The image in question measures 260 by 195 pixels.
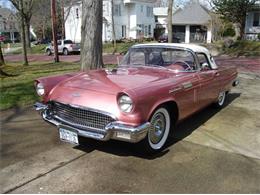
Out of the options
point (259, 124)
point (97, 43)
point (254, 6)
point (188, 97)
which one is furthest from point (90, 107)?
point (254, 6)

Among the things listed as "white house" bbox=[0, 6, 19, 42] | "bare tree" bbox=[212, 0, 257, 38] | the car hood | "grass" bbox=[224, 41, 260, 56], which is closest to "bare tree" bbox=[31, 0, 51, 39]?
"white house" bbox=[0, 6, 19, 42]

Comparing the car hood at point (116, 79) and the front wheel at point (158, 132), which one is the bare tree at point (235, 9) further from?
the front wheel at point (158, 132)

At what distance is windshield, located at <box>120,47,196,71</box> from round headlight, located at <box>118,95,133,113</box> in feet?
5.62

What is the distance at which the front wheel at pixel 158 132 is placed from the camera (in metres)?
4.27

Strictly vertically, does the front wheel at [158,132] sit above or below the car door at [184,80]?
below

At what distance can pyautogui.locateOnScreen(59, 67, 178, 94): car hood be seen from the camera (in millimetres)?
4293

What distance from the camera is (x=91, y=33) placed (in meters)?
8.90

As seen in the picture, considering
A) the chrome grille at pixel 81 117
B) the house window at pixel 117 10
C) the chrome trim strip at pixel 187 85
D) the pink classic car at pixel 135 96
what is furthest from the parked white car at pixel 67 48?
the chrome grille at pixel 81 117

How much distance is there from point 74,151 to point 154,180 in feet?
4.54

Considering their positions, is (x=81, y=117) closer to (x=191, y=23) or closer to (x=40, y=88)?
(x=40, y=88)

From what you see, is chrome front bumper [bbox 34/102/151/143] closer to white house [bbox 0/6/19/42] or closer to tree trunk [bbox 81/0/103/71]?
tree trunk [bbox 81/0/103/71]

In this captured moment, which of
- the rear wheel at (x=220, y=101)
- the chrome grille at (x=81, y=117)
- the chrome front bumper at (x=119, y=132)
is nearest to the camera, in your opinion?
the chrome front bumper at (x=119, y=132)

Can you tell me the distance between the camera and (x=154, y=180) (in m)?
3.67

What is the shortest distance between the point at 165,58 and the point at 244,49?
22.1m
